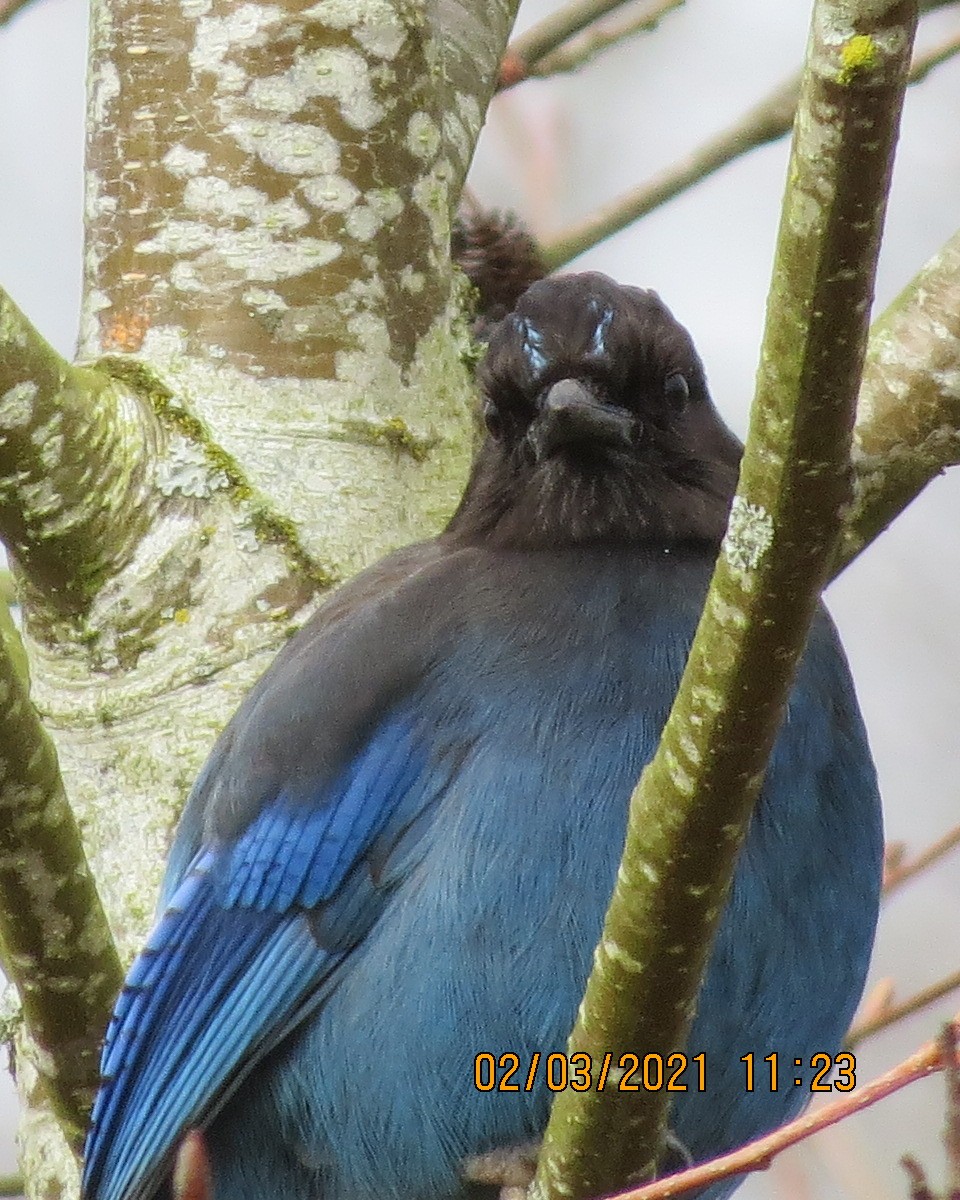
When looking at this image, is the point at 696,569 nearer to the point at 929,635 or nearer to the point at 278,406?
the point at 278,406

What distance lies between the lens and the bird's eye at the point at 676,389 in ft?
10.4

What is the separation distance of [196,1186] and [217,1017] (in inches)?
56.5

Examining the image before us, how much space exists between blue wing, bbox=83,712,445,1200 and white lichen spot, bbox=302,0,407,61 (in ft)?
4.58

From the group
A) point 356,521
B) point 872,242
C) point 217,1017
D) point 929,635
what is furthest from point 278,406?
point 929,635

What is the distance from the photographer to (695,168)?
4098 millimetres

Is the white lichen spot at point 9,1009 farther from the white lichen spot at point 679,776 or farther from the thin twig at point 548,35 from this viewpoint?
the thin twig at point 548,35

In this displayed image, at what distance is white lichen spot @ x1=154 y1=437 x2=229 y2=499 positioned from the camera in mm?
3404

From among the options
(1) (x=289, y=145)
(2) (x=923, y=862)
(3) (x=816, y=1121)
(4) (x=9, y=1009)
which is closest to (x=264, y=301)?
(1) (x=289, y=145)

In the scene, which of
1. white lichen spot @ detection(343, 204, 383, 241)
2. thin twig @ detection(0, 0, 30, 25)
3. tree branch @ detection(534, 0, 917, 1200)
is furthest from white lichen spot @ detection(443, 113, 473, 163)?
tree branch @ detection(534, 0, 917, 1200)

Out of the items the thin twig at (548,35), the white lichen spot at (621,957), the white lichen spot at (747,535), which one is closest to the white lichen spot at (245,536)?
the thin twig at (548,35)

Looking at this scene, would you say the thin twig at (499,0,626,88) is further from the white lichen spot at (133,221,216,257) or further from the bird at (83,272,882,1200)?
the bird at (83,272,882,1200)
